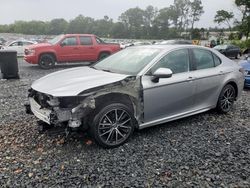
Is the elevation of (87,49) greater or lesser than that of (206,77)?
greater

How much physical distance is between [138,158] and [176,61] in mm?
1944

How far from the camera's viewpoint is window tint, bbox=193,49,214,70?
491cm

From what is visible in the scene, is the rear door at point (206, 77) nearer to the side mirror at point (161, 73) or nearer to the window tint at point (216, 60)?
the window tint at point (216, 60)

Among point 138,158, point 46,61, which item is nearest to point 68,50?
point 46,61

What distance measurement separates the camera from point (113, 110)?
3807 mm

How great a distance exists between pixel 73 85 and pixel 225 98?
3415 mm

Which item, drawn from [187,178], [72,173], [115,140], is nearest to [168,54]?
[115,140]

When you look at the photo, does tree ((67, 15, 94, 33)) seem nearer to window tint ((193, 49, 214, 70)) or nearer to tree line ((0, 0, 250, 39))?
tree line ((0, 0, 250, 39))

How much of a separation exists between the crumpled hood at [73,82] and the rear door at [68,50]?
29.6 feet

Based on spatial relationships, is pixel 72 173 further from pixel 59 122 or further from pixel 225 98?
pixel 225 98

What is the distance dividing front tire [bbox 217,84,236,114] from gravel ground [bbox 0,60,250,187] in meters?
0.46

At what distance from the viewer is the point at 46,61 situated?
13.0 meters

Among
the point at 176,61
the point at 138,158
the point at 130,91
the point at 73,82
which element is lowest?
the point at 138,158

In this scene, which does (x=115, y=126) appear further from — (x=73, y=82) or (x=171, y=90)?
(x=171, y=90)
